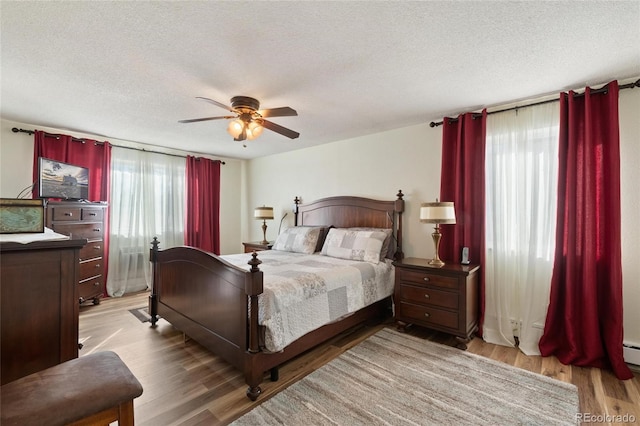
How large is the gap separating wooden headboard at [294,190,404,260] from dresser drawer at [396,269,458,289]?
1.59ft

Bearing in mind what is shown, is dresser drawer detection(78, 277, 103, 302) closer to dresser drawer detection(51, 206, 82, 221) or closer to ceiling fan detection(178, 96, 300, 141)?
dresser drawer detection(51, 206, 82, 221)

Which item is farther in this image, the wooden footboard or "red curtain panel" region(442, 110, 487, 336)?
"red curtain panel" region(442, 110, 487, 336)

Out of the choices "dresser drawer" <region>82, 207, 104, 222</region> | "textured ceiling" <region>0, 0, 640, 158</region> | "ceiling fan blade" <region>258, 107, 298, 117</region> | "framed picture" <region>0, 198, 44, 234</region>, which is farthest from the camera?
"dresser drawer" <region>82, 207, 104, 222</region>

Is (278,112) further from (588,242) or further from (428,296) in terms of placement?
(588,242)

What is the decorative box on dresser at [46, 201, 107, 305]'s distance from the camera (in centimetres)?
341

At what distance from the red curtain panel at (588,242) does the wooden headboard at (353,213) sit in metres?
1.55

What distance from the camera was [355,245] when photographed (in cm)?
341

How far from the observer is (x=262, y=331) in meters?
2.02

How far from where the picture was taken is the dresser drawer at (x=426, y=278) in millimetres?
2732

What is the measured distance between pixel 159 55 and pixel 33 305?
171 centimetres

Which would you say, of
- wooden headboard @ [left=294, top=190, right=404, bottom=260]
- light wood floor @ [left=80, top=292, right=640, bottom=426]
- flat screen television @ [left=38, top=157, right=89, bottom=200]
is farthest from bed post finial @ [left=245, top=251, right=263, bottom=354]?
flat screen television @ [left=38, top=157, right=89, bottom=200]

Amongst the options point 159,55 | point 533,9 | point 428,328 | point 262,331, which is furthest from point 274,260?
point 533,9

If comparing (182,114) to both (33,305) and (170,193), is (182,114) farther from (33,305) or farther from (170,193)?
(33,305)

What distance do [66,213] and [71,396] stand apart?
3321 millimetres
